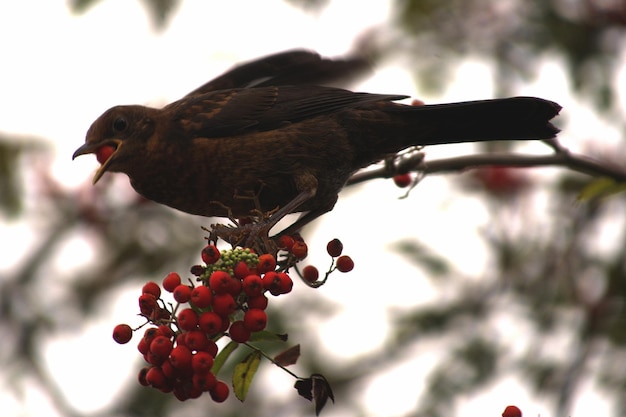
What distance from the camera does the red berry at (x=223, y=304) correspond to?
287 centimetres

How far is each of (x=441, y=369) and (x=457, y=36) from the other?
101 inches

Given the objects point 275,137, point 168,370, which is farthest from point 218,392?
point 275,137

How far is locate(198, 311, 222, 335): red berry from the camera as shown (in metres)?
2.84

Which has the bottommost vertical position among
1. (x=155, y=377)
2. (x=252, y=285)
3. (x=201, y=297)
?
(x=155, y=377)

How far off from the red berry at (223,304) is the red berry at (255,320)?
61mm

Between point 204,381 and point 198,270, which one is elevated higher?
point 198,270

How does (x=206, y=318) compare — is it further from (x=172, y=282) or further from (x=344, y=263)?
(x=344, y=263)

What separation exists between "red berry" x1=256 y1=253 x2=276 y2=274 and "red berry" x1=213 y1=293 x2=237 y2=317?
16 centimetres

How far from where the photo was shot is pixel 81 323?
235 inches

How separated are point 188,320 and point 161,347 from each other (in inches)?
5.1

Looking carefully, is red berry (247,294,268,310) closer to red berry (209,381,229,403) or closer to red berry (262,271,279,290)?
red berry (262,271,279,290)

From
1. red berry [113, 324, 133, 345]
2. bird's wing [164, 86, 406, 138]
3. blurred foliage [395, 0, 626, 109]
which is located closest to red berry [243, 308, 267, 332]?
red berry [113, 324, 133, 345]

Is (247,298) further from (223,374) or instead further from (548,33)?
(548,33)

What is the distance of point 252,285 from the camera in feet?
9.45
